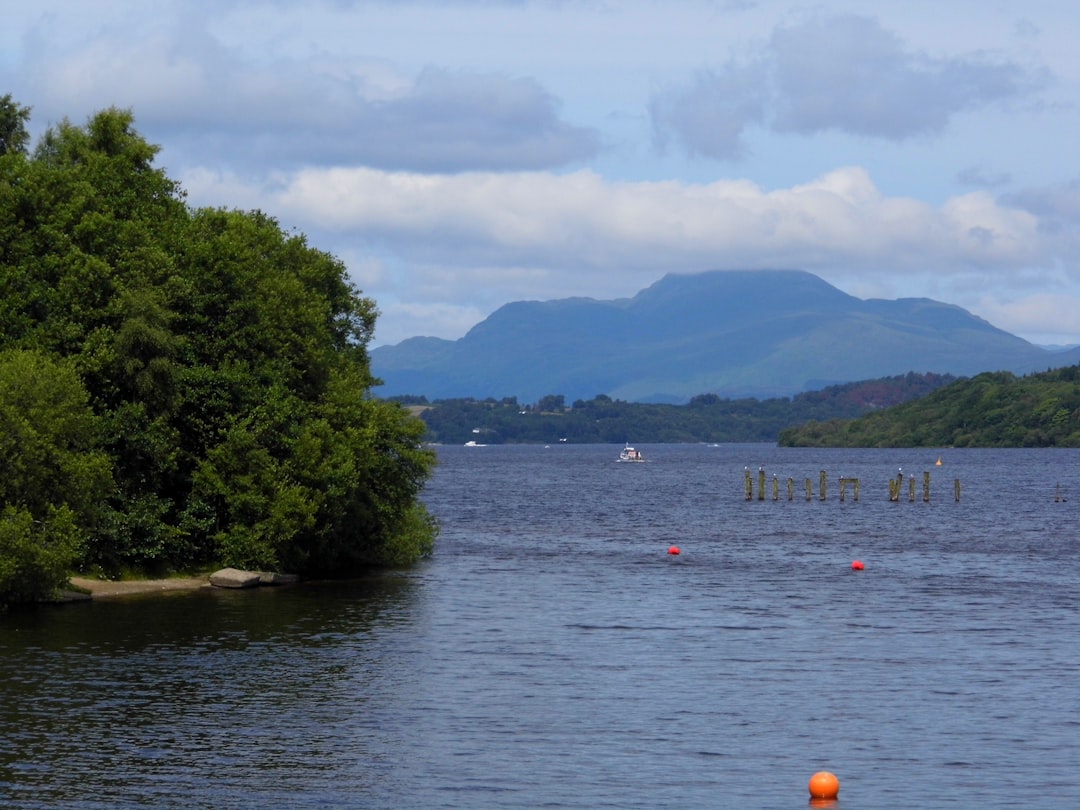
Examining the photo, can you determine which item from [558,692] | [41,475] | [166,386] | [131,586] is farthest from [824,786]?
[166,386]

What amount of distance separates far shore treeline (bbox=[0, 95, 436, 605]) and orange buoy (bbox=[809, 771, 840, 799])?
38.1 metres

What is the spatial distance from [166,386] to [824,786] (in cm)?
4438

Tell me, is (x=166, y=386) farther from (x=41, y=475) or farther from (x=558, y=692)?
(x=558, y=692)

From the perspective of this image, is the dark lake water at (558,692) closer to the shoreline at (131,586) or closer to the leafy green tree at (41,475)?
the shoreline at (131,586)

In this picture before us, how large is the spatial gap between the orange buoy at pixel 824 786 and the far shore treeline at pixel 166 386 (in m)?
38.1

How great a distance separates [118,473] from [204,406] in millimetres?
5167

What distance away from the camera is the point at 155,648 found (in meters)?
50.6

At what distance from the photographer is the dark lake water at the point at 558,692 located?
109 ft

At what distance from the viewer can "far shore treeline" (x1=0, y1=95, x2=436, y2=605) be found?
65.0 metres

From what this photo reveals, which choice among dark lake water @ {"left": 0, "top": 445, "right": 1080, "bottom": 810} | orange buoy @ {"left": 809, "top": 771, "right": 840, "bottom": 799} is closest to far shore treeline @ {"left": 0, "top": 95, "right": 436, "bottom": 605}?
dark lake water @ {"left": 0, "top": 445, "right": 1080, "bottom": 810}

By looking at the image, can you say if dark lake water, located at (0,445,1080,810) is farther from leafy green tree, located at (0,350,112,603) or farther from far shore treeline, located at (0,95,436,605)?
far shore treeline, located at (0,95,436,605)

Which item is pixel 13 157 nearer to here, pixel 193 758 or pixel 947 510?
pixel 193 758


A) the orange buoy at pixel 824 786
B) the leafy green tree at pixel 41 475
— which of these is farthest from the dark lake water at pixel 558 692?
the leafy green tree at pixel 41 475

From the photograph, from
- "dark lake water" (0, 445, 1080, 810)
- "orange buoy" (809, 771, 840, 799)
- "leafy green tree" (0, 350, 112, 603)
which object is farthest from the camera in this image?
"leafy green tree" (0, 350, 112, 603)
